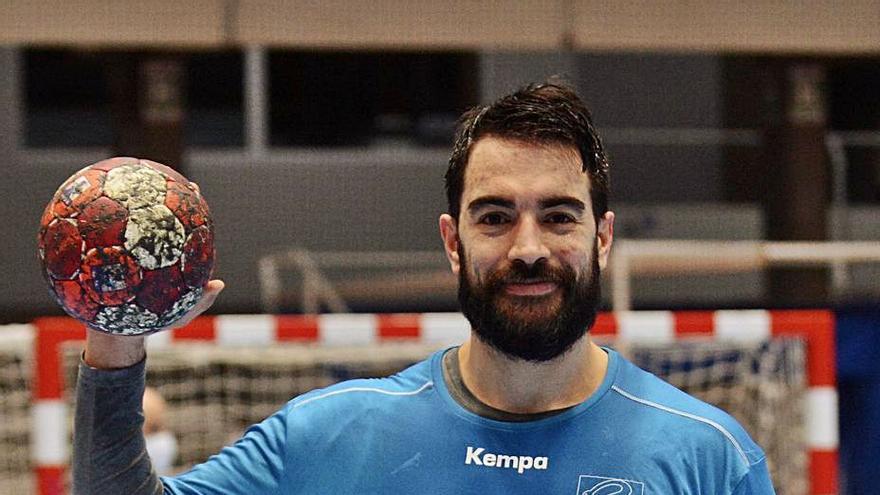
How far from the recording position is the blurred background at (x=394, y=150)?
→ 1020cm

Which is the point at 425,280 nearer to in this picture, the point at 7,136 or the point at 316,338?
the point at 7,136

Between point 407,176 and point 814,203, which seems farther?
point 407,176

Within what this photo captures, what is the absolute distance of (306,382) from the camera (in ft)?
19.0

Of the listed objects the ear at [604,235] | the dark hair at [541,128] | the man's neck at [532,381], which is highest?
the dark hair at [541,128]

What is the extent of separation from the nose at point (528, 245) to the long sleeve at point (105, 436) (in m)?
0.62

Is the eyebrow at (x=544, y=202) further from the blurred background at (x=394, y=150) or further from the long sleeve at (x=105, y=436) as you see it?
the blurred background at (x=394, y=150)

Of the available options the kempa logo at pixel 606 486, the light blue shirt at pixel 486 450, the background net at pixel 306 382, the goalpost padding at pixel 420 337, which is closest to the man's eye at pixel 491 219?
the light blue shirt at pixel 486 450

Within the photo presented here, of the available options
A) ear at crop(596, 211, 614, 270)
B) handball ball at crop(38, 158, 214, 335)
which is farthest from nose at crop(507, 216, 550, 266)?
handball ball at crop(38, 158, 214, 335)

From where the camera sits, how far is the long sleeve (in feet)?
6.54

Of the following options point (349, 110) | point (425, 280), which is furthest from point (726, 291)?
point (349, 110)

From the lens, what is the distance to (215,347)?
4.68 metres

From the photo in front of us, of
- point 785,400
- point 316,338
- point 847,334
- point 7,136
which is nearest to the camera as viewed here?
point 316,338

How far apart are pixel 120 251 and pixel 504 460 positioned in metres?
0.68

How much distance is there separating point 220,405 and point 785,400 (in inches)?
97.0
